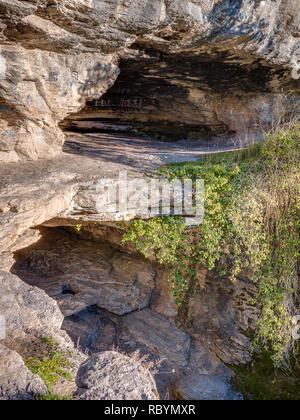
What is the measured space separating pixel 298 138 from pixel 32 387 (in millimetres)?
5430

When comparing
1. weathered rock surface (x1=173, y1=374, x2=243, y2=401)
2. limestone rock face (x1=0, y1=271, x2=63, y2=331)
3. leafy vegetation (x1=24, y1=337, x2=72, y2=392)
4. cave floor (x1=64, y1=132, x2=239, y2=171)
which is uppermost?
cave floor (x1=64, y1=132, x2=239, y2=171)

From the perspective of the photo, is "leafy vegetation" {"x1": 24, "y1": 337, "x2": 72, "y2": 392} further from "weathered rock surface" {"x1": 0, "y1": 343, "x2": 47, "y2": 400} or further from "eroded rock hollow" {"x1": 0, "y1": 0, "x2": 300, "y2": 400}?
"weathered rock surface" {"x1": 0, "y1": 343, "x2": 47, "y2": 400}

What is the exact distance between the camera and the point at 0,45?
3965 mm

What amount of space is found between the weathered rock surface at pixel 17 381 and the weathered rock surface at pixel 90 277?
12.6 ft

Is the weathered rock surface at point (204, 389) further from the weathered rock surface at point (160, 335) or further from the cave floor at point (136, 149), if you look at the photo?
the cave floor at point (136, 149)

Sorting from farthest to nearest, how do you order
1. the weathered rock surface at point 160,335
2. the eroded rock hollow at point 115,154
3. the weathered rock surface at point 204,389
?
the weathered rock surface at point 160,335, the weathered rock surface at point 204,389, the eroded rock hollow at point 115,154

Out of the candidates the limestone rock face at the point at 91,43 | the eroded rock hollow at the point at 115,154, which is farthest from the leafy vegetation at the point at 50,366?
the limestone rock face at the point at 91,43

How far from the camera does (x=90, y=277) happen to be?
23.5 feet

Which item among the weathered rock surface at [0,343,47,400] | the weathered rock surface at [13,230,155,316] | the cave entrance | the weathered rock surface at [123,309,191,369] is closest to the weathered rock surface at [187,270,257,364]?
the weathered rock surface at [123,309,191,369]

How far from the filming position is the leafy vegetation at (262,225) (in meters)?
4.68

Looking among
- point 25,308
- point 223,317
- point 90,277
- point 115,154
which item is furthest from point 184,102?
point 25,308

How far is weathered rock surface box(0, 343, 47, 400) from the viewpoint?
2752 millimetres

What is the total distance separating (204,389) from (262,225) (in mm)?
3650

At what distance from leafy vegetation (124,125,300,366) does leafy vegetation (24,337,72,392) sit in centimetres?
227
